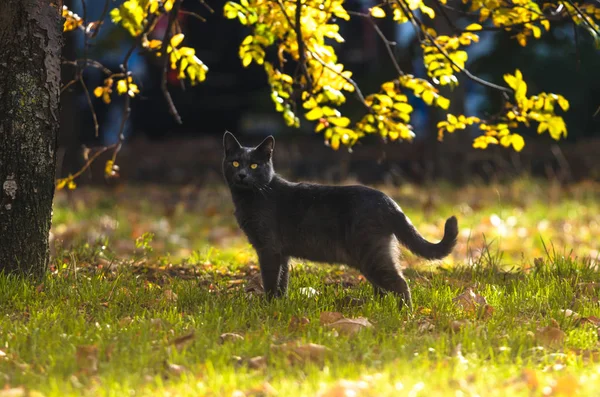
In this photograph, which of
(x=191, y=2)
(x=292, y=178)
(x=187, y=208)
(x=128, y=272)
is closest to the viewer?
(x=128, y=272)

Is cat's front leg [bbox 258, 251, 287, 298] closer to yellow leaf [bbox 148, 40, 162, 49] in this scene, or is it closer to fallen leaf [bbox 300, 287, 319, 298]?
fallen leaf [bbox 300, 287, 319, 298]

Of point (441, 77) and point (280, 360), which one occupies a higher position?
point (441, 77)

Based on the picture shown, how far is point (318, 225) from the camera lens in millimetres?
5262

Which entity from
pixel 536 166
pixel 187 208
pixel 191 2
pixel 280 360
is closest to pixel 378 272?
pixel 280 360

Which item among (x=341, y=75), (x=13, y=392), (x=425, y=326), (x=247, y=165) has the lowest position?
(x=13, y=392)

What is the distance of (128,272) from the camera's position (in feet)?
19.0

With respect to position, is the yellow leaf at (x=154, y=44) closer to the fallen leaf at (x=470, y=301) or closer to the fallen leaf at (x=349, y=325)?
the fallen leaf at (x=349, y=325)

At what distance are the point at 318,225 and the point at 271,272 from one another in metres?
0.46

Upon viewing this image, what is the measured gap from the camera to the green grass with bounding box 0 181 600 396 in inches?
141

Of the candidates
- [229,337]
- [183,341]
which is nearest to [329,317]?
[229,337]

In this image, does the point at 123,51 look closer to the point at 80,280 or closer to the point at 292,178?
the point at 292,178

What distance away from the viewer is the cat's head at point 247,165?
215 inches

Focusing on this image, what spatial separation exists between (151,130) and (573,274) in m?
12.2

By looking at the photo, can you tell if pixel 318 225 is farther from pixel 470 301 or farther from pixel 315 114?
pixel 470 301
